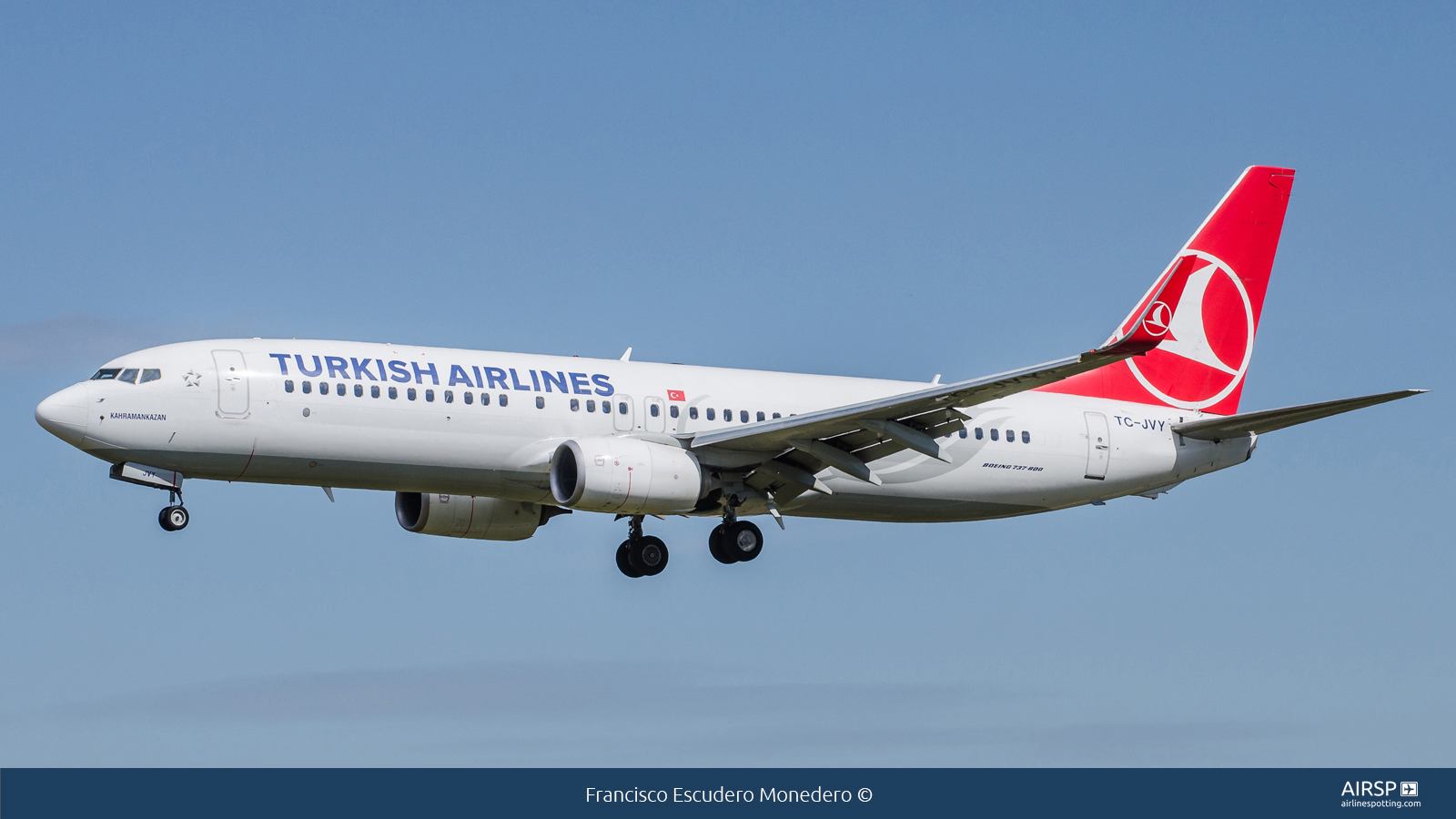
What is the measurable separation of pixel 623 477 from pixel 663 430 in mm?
2824

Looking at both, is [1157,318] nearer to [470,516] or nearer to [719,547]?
[719,547]

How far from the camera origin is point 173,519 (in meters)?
34.7

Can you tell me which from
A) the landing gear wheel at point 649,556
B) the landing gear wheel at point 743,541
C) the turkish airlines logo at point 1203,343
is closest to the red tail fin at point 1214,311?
the turkish airlines logo at point 1203,343

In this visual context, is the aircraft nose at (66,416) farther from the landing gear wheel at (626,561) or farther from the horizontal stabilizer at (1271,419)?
the horizontal stabilizer at (1271,419)

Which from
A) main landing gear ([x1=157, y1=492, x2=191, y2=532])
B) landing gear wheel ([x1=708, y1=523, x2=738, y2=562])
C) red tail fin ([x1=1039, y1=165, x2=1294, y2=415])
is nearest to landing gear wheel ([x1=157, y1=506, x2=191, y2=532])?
main landing gear ([x1=157, y1=492, x2=191, y2=532])

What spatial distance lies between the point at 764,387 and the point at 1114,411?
936 cm

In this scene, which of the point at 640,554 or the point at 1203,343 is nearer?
the point at 640,554

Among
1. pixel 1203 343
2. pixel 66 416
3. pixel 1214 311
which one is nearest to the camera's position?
pixel 66 416

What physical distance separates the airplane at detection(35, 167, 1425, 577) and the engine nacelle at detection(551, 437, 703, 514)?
5 centimetres

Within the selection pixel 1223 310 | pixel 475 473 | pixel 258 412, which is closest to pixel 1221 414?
pixel 1223 310

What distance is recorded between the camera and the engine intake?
4141cm

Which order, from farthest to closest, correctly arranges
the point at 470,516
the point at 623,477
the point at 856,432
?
the point at 470,516
the point at 856,432
the point at 623,477

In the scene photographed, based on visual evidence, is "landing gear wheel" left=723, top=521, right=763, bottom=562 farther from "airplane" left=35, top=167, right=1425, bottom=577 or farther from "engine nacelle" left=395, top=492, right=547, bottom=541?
"engine nacelle" left=395, top=492, right=547, bottom=541

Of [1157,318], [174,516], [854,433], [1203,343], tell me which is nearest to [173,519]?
[174,516]
